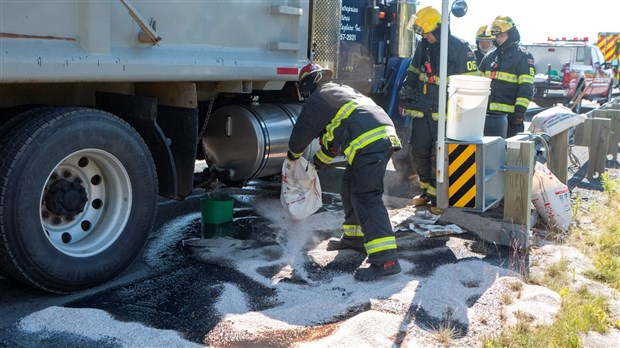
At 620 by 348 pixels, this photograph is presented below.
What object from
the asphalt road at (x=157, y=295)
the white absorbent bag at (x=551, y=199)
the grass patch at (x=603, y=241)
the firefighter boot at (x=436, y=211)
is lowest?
the asphalt road at (x=157, y=295)

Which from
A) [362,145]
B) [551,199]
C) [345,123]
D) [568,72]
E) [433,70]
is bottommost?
[551,199]

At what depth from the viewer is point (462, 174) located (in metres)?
5.12

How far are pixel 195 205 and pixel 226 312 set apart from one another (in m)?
2.82

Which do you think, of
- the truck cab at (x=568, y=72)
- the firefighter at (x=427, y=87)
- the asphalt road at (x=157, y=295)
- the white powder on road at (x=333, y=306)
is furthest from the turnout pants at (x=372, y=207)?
the truck cab at (x=568, y=72)

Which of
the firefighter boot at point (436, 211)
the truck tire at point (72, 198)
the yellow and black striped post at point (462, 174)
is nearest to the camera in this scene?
the truck tire at point (72, 198)

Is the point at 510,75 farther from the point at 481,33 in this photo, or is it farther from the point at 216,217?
the point at 216,217

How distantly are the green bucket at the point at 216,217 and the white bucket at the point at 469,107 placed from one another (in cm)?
184

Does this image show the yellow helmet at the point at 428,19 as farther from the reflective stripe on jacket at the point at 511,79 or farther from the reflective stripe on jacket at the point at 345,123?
the reflective stripe on jacket at the point at 345,123

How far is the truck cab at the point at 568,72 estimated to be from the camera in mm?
16719

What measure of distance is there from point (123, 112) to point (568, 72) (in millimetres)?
14341

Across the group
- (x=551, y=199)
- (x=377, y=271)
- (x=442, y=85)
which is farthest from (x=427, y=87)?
(x=377, y=271)

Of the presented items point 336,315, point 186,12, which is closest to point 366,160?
point 336,315

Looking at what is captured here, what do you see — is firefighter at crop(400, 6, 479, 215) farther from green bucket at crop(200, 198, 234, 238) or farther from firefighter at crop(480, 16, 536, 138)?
green bucket at crop(200, 198, 234, 238)

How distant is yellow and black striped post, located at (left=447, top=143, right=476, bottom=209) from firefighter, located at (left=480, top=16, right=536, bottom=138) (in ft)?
6.46
